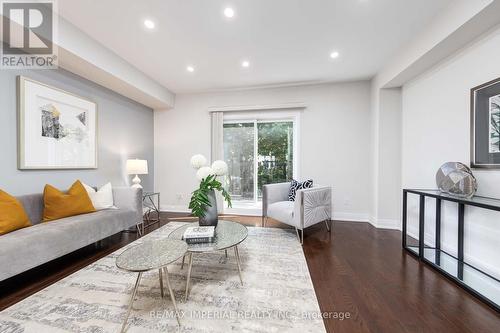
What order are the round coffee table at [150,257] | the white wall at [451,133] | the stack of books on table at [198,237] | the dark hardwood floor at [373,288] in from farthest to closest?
the white wall at [451,133], the stack of books on table at [198,237], the dark hardwood floor at [373,288], the round coffee table at [150,257]

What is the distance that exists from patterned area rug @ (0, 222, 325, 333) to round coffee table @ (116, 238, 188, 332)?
0.49 feet

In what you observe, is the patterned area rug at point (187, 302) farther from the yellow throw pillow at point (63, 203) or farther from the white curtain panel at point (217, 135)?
the white curtain panel at point (217, 135)

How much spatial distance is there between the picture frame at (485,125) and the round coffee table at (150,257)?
108 inches

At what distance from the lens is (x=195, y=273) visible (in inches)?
74.6

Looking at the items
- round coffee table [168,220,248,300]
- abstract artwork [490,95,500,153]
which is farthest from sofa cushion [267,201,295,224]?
abstract artwork [490,95,500,153]

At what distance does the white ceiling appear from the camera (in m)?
1.90

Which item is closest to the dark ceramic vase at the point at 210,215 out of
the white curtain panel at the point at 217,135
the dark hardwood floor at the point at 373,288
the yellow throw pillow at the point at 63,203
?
the dark hardwood floor at the point at 373,288

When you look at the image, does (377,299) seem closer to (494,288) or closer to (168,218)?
(494,288)

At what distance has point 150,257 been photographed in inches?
52.1

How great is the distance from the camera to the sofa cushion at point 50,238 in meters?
1.55

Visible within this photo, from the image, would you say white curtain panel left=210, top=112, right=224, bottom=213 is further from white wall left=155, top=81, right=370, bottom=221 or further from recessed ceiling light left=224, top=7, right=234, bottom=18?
recessed ceiling light left=224, top=7, right=234, bottom=18

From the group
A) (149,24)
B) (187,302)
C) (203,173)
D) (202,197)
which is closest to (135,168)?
(203,173)

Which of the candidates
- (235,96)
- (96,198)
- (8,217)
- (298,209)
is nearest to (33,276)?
(8,217)

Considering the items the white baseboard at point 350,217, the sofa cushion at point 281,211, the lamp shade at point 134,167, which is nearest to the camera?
the sofa cushion at point 281,211
